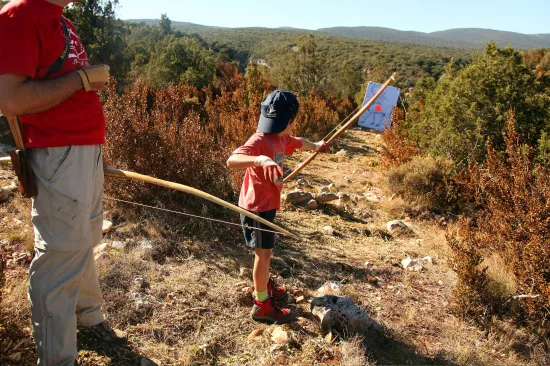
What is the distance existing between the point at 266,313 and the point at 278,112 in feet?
4.39

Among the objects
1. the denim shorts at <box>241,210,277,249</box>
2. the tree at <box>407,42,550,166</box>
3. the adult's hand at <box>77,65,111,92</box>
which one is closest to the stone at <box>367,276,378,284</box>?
the denim shorts at <box>241,210,277,249</box>

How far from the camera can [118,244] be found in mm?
3414

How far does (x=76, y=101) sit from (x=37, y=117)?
0.17 m

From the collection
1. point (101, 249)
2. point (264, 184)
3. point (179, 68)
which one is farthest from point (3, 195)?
point (179, 68)

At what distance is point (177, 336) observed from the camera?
2.48 m

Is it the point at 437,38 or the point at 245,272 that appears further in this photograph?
the point at 437,38

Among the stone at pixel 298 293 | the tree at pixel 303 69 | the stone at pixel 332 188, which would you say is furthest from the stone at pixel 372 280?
the tree at pixel 303 69

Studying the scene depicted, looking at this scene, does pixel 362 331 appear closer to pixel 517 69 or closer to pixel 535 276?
pixel 535 276

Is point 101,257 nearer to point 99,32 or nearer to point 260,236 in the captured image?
point 260,236

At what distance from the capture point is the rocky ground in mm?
2373

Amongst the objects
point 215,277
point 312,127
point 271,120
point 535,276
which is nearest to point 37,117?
point 271,120

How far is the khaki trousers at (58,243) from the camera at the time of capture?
5.73 feet

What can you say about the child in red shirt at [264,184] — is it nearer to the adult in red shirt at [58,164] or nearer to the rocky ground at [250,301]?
the rocky ground at [250,301]

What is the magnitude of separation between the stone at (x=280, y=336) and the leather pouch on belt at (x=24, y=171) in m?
1.62
